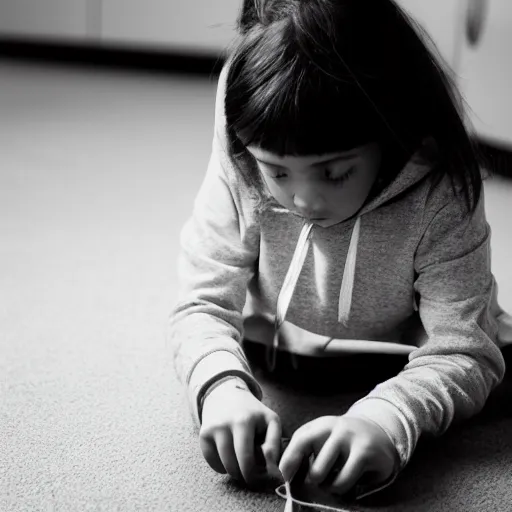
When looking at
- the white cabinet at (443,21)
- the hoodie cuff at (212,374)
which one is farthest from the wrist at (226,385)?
the white cabinet at (443,21)

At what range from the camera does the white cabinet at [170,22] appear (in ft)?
7.97

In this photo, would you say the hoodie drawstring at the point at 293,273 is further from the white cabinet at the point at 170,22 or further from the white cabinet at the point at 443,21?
the white cabinet at the point at 170,22

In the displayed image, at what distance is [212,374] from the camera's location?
0.75 meters

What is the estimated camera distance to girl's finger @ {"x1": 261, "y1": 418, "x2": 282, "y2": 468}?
699 millimetres

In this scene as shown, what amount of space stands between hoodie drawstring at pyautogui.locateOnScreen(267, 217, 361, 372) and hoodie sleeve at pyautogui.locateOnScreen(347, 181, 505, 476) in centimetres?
6

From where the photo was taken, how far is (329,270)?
0.83m

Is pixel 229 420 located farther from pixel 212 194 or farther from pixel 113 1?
pixel 113 1

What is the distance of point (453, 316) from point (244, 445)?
0.23 meters

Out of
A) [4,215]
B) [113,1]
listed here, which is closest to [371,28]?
[4,215]

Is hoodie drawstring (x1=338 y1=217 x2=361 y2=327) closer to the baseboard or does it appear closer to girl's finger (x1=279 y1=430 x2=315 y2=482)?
girl's finger (x1=279 y1=430 x2=315 y2=482)

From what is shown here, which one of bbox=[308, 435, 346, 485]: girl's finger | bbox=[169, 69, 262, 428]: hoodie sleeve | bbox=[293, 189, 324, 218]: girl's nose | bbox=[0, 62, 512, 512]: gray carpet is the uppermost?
bbox=[293, 189, 324, 218]: girl's nose

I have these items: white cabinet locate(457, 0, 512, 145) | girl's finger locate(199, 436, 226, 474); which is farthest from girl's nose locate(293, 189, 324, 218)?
white cabinet locate(457, 0, 512, 145)

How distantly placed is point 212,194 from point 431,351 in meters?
0.25

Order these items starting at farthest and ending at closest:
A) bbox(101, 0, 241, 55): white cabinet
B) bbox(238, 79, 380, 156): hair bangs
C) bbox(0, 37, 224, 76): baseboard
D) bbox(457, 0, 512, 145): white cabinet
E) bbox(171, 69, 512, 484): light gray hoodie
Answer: bbox(0, 37, 224, 76): baseboard < bbox(101, 0, 241, 55): white cabinet < bbox(457, 0, 512, 145): white cabinet < bbox(171, 69, 512, 484): light gray hoodie < bbox(238, 79, 380, 156): hair bangs
